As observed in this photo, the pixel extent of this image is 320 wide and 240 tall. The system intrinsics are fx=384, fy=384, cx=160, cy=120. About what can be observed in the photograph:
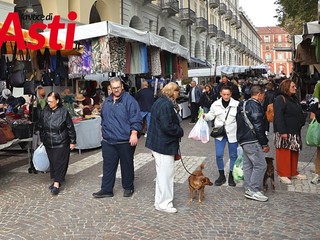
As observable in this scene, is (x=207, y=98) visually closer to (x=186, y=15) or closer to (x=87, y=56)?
(x=87, y=56)

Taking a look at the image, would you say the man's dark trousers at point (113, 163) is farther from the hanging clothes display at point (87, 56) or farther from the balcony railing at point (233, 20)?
the balcony railing at point (233, 20)

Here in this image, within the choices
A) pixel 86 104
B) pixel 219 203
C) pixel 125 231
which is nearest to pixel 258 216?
pixel 219 203

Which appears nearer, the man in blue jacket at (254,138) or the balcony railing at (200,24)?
the man in blue jacket at (254,138)

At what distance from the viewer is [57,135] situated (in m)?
6.05

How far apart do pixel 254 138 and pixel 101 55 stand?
4970 millimetres

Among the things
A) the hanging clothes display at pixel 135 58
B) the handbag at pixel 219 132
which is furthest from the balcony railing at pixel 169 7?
the handbag at pixel 219 132

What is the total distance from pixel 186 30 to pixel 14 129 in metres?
29.4

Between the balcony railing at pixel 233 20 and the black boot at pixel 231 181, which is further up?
the balcony railing at pixel 233 20

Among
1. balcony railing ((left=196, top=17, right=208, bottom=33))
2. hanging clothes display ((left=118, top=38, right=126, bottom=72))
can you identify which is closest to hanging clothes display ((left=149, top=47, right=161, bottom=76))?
hanging clothes display ((left=118, top=38, right=126, bottom=72))

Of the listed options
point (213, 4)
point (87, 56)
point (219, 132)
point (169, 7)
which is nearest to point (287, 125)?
point (219, 132)

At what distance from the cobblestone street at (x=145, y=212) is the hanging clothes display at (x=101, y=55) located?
3.02m

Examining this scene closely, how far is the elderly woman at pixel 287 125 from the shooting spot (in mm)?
6109

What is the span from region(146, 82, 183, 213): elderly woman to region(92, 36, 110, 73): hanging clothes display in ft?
14.1

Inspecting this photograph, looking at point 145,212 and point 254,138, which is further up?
point 254,138
